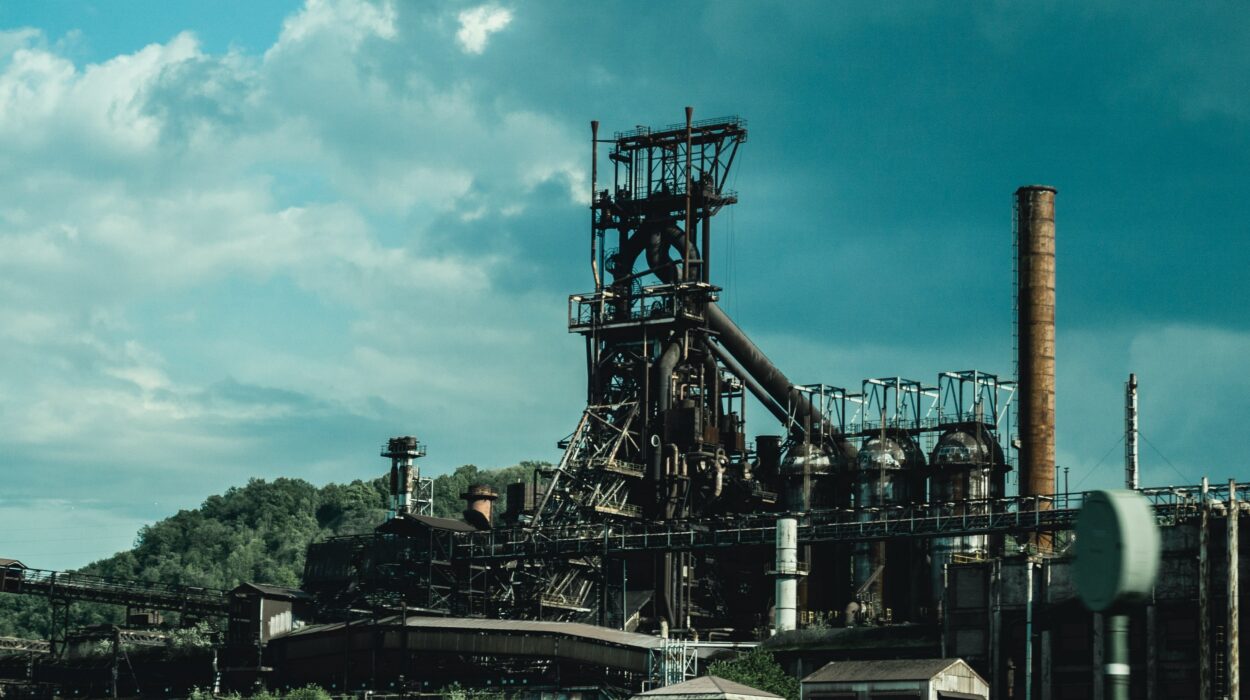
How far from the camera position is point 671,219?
337 ft

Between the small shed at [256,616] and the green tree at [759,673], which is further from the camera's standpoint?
the small shed at [256,616]

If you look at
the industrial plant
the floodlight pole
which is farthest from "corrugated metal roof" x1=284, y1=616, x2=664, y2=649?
the floodlight pole

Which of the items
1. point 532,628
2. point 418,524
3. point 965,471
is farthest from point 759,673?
point 418,524

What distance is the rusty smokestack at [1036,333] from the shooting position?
3371 inches

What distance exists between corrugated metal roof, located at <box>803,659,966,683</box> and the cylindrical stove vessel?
15.6m

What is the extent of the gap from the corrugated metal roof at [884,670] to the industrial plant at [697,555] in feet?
1.29

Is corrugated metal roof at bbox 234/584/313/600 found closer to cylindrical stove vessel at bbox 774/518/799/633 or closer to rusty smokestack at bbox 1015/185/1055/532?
cylindrical stove vessel at bbox 774/518/799/633

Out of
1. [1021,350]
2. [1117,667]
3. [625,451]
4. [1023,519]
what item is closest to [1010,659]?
[1023,519]

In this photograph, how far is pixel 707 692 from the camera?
59.5 meters

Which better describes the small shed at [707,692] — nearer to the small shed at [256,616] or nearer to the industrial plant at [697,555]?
the industrial plant at [697,555]

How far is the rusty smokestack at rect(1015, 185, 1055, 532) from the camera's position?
281ft

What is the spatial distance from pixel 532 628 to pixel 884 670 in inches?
866

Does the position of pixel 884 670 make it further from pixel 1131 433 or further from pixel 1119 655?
pixel 1119 655

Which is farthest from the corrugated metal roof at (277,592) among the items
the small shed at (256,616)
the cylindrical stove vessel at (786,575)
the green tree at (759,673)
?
the cylindrical stove vessel at (786,575)
